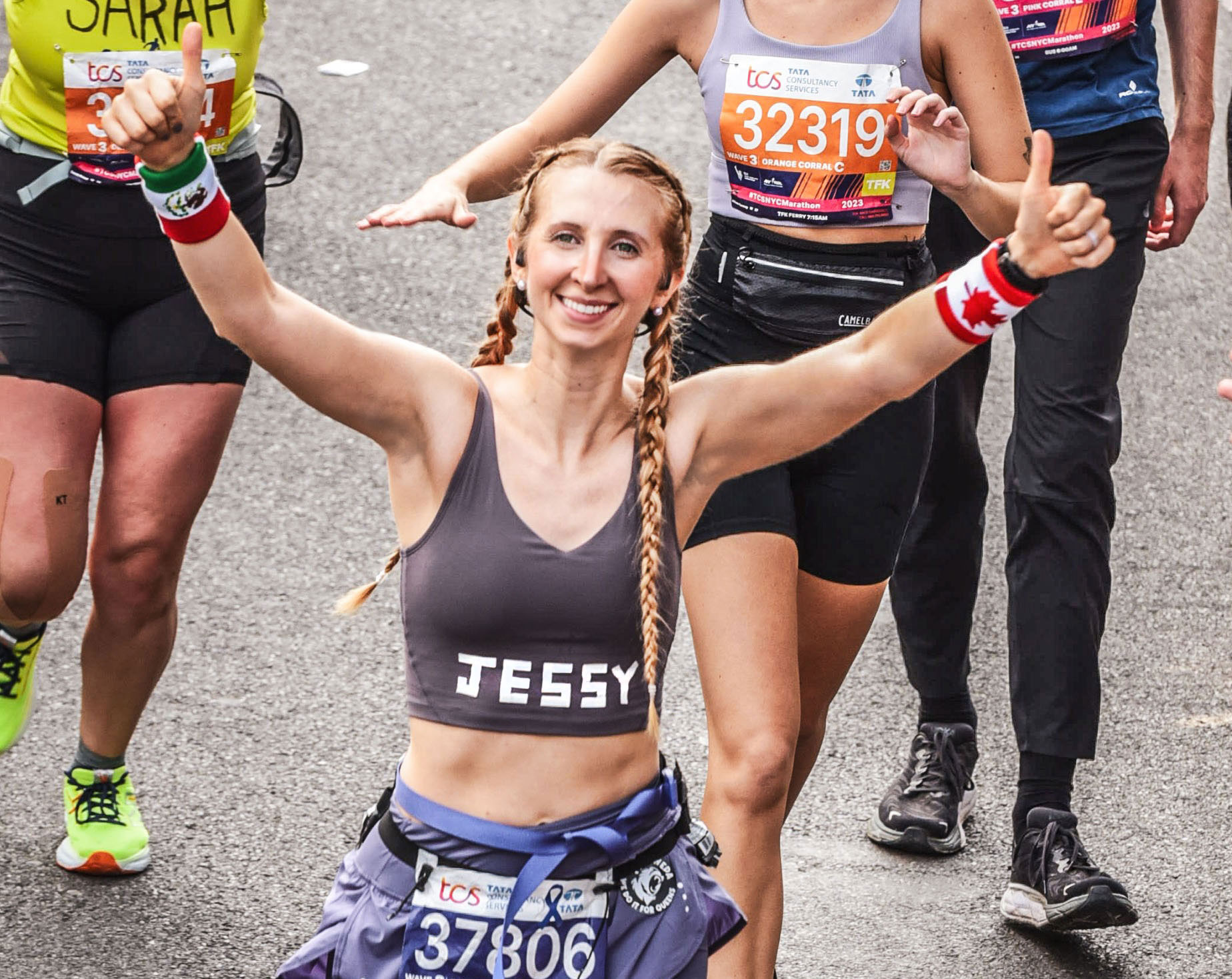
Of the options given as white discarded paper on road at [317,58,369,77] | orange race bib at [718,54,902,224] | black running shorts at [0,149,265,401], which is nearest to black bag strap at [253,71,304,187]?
black running shorts at [0,149,265,401]

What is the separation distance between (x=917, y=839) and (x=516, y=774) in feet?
6.81

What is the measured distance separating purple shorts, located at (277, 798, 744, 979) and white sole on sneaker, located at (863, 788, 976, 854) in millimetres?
1878

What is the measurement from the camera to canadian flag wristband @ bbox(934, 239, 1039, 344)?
272 centimetres

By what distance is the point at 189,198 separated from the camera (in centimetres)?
259

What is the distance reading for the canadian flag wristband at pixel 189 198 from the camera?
2580 millimetres

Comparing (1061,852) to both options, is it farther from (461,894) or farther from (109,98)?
(109,98)

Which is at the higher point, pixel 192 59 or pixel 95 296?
pixel 192 59

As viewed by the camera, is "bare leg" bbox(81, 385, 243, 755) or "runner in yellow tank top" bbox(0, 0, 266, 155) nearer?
"runner in yellow tank top" bbox(0, 0, 266, 155)

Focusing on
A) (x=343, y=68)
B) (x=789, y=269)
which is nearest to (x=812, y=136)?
(x=789, y=269)

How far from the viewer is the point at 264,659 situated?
17.8ft

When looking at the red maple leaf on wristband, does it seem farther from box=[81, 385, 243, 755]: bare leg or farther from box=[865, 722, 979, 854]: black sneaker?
box=[865, 722, 979, 854]: black sneaker

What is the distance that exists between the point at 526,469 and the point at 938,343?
24.2 inches

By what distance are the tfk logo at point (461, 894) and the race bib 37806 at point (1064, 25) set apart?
2517mm

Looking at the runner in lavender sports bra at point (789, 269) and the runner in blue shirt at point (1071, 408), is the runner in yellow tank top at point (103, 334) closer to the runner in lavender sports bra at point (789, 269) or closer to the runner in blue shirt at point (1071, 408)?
the runner in lavender sports bra at point (789, 269)
